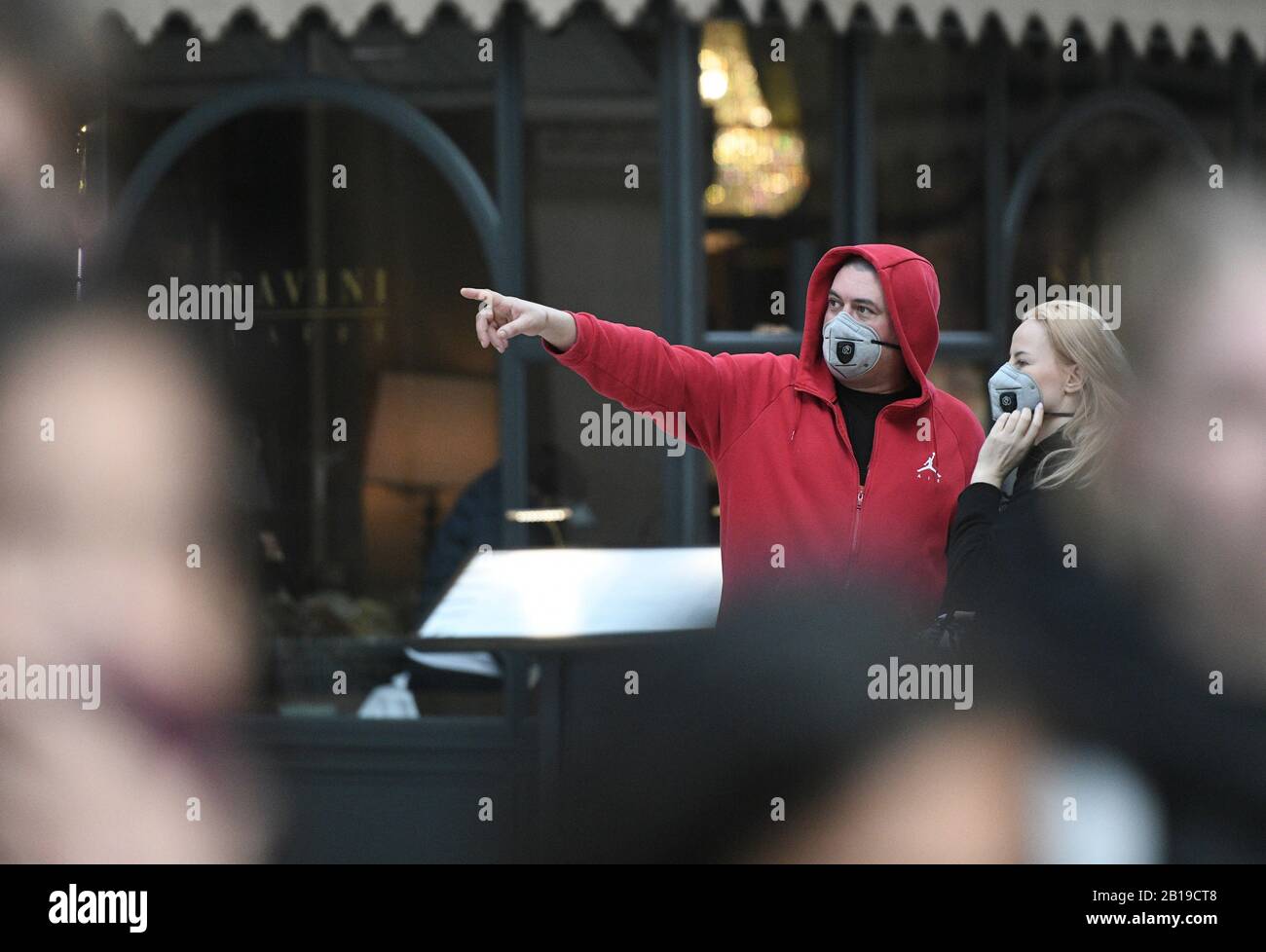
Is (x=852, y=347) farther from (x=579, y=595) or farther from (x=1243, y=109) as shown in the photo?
(x=1243, y=109)

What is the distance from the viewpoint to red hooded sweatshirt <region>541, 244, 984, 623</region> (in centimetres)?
283

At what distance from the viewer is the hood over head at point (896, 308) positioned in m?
2.88

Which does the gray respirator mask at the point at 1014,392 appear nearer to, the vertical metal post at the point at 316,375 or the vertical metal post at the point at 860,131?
the vertical metal post at the point at 860,131

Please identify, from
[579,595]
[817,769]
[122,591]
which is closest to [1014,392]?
[817,769]

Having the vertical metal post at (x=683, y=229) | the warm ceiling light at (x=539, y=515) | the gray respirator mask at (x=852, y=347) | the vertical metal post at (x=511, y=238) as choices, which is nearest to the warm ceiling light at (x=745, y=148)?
the vertical metal post at (x=683, y=229)

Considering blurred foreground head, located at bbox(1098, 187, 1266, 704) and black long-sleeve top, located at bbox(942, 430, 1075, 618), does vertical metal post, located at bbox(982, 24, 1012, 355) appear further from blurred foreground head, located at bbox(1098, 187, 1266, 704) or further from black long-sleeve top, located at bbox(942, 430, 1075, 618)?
black long-sleeve top, located at bbox(942, 430, 1075, 618)

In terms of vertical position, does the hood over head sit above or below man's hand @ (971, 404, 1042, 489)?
above

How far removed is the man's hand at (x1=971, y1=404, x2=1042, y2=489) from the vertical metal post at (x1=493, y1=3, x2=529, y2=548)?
2.61 metres

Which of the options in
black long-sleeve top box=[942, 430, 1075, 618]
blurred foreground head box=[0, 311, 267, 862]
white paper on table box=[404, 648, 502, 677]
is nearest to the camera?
black long-sleeve top box=[942, 430, 1075, 618]

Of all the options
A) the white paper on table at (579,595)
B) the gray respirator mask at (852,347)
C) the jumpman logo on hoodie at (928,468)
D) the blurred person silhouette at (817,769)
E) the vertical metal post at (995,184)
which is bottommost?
the blurred person silhouette at (817,769)

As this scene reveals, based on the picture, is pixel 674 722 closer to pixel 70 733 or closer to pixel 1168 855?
pixel 1168 855

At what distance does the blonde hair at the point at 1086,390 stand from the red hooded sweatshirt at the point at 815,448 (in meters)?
0.25

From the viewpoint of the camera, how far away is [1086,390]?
8.84ft

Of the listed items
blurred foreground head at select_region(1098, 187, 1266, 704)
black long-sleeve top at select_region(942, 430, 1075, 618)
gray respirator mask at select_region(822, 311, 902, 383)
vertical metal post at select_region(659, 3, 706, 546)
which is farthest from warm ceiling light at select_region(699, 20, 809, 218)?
black long-sleeve top at select_region(942, 430, 1075, 618)
